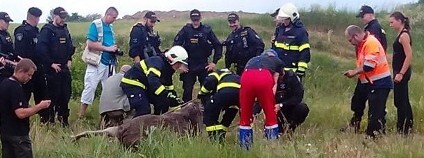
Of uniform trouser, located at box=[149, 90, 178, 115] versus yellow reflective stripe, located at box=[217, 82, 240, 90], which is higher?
yellow reflective stripe, located at box=[217, 82, 240, 90]

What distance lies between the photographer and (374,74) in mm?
8172

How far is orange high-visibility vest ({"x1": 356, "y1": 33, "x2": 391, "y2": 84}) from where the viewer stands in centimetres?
801

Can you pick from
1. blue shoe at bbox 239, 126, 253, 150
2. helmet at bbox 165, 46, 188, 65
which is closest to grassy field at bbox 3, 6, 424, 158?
blue shoe at bbox 239, 126, 253, 150

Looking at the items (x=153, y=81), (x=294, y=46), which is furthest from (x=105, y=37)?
(x=294, y=46)

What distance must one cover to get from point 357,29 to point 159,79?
2.41 metres

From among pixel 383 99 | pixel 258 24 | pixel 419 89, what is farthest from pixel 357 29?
pixel 258 24

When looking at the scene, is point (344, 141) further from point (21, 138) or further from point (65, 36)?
point (65, 36)

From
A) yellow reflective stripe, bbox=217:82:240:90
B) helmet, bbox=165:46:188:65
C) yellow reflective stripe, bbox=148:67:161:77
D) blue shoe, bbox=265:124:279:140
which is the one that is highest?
helmet, bbox=165:46:188:65

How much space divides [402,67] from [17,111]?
4647 millimetres

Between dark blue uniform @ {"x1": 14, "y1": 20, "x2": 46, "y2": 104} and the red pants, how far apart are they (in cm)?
325

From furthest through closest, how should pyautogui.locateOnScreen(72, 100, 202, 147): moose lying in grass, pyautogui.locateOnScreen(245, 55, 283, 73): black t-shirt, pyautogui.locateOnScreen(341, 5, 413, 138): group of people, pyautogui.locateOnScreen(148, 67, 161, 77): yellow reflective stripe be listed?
pyautogui.locateOnScreen(341, 5, 413, 138): group of people, pyautogui.locateOnScreen(148, 67, 161, 77): yellow reflective stripe, pyautogui.locateOnScreen(245, 55, 283, 73): black t-shirt, pyautogui.locateOnScreen(72, 100, 202, 147): moose lying in grass

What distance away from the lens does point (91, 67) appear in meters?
→ 9.83

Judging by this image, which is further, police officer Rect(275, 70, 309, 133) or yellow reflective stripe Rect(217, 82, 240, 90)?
police officer Rect(275, 70, 309, 133)

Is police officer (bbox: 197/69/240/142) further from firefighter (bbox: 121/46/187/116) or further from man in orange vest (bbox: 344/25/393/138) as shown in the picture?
man in orange vest (bbox: 344/25/393/138)
